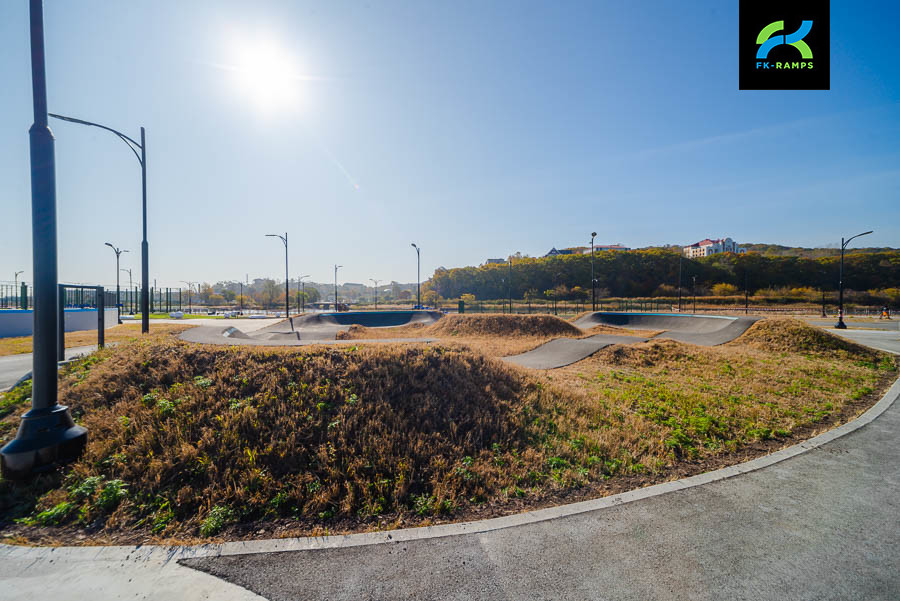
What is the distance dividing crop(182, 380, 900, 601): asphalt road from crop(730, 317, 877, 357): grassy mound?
13341 millimetres

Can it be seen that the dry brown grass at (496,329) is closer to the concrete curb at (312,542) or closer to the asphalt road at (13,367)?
the asphalt road at (13,367)

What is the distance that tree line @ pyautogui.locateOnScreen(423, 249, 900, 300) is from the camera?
7056 cm

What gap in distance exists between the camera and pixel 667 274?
80250 mm

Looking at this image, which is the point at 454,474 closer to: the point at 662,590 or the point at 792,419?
the point at 662,590

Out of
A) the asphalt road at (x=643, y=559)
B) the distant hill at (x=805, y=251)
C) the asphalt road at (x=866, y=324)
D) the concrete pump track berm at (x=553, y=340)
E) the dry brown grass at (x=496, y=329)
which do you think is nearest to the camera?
the asphalt road at (x=643, y=559)

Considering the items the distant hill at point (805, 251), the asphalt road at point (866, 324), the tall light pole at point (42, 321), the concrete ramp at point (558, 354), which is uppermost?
the distant hill at point (805, 251)

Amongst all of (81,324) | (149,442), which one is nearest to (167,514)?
(149,442)

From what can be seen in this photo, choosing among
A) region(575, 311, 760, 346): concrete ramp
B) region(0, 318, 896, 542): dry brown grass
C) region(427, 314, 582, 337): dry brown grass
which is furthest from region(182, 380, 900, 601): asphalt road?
region(427, 314, 582, 337): dry brown grass

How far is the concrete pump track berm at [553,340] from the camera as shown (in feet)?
42.9

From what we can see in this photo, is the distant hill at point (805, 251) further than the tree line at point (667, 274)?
Yes

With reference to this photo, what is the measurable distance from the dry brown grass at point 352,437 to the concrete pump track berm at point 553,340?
3.63m

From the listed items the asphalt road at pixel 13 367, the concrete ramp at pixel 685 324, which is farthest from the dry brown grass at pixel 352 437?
the concrete ramp at pixel 685 324

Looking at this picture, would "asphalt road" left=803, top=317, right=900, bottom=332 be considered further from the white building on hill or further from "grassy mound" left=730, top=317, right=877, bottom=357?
the white building on hill

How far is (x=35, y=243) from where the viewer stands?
442cm
